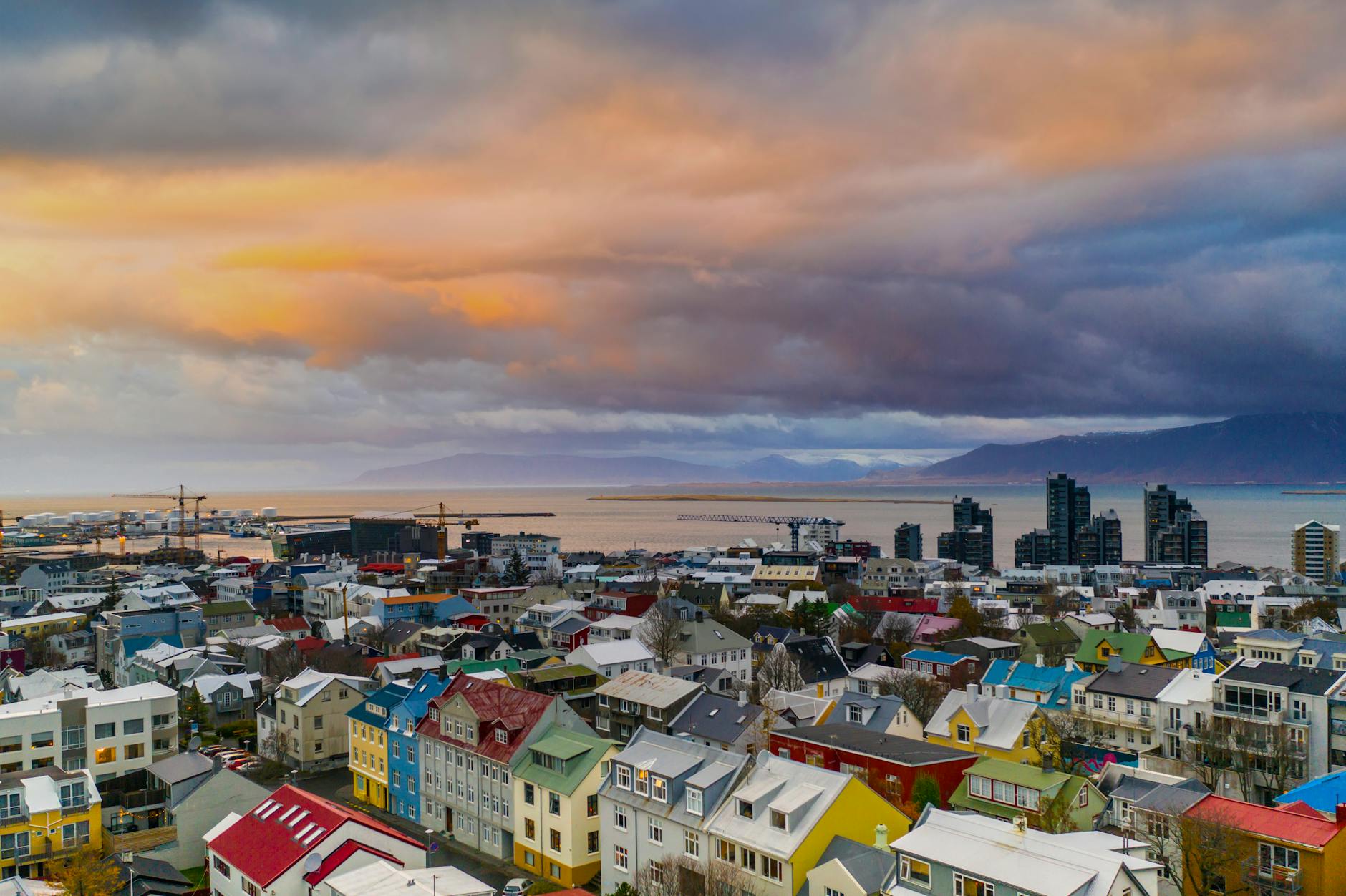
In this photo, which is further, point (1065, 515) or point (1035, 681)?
point (1065, 515)

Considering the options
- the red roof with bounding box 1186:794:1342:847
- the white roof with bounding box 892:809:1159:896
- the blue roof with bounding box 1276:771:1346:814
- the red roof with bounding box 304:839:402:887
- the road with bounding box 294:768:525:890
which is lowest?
the road with bounding box 294:768:525:890

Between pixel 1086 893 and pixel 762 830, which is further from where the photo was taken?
pixel 762 830

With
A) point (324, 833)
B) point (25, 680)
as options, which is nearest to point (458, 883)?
point (324, 833)

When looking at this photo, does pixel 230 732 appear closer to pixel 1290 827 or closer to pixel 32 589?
pixel 1290 827

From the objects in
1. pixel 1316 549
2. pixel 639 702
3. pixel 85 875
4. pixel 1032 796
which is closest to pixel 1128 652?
pixel 1032 796

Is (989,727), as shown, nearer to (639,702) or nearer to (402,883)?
(639,702)

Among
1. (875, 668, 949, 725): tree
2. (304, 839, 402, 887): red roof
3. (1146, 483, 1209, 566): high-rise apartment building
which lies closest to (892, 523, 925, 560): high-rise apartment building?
(1146, 483, 1209, 566): high-rise apartment building

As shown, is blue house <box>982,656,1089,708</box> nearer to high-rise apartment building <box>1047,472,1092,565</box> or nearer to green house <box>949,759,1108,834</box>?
green house <box>949,759,1108,834</box>
